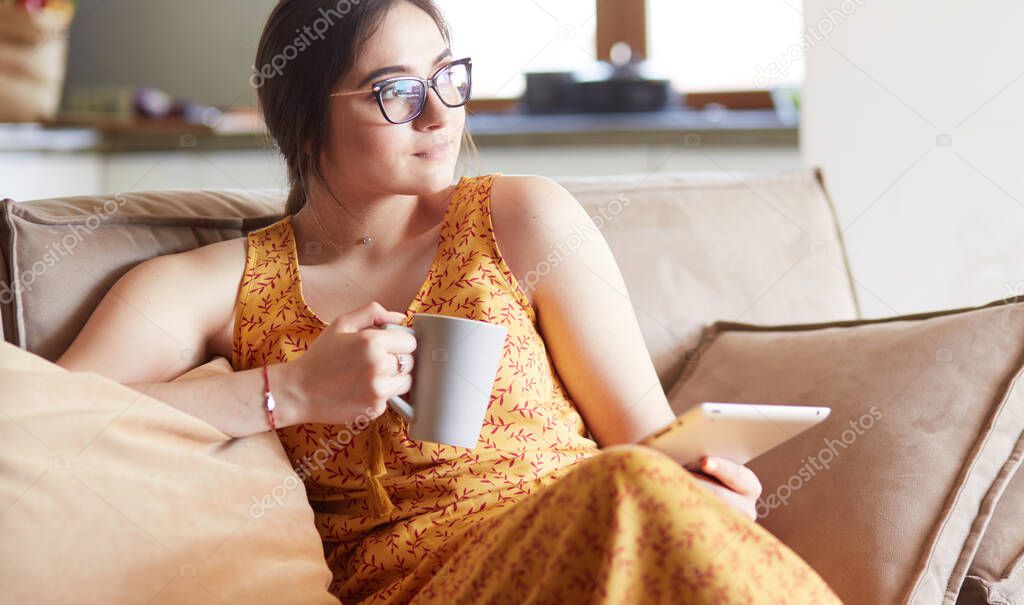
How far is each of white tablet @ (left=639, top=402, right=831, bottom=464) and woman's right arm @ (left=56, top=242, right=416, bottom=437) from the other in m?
0.29

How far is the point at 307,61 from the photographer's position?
130 cm

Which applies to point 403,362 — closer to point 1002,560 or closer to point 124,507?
point 124,507

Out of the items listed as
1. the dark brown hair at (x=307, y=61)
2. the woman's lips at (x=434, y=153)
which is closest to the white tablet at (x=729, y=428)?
the woman's lips at (x=434, y=153)

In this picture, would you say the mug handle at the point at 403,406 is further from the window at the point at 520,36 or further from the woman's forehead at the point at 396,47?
the window at the point at 520,36

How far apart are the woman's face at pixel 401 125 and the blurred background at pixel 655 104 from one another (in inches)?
41.8

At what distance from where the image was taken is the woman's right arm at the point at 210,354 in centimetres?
105

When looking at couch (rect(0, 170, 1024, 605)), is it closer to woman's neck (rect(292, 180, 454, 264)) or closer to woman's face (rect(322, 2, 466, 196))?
woman's neck (rect(292, 180, 454, 264))

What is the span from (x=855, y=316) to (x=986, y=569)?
0.56m

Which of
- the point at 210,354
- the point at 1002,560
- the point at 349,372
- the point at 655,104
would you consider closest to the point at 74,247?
the point at 210,354

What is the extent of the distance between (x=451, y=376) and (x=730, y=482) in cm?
30

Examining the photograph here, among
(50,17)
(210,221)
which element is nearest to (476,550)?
(210,221)

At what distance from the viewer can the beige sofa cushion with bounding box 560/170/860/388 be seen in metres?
1.51

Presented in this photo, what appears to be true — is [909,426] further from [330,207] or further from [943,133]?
[943,133]

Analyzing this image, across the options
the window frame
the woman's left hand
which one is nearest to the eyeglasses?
the woman's left hand
